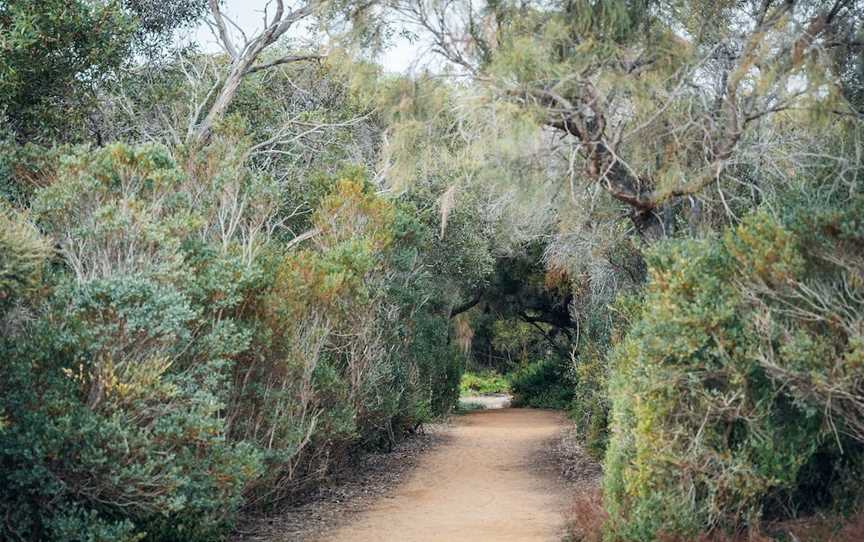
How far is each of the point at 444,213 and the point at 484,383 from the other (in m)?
32.7

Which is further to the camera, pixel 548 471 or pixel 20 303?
pixel 548 471

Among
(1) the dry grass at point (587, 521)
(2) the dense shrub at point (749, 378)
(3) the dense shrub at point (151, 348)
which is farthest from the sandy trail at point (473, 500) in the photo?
(2) the dense shrub at point (749, 378)

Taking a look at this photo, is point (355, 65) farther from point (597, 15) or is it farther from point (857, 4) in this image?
point (857, 4)

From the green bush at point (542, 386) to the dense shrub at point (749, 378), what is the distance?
2319cm

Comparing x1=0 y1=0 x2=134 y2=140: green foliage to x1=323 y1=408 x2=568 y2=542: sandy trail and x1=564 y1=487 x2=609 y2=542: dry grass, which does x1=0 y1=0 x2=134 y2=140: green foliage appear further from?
x1=564 y1=487 x2=609 y2=542: dry grass

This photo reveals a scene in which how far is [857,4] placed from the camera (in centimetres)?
839

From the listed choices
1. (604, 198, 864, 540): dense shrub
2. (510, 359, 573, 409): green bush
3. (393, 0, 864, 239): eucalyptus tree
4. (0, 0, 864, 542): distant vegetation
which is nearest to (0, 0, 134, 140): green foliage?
(0, 0, 864, 542): distant vegetation

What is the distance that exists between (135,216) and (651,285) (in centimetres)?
413

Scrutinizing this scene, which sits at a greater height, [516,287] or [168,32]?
[168,32]

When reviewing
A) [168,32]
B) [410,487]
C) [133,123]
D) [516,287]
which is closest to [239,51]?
[168,32]

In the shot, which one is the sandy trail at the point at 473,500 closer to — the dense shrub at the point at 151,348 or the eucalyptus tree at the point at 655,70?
the dense shrub at the point at 151,348

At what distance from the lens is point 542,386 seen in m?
32.1

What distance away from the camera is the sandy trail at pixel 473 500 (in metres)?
9.18

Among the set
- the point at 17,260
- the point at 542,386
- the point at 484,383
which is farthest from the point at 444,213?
the point at 484,383
